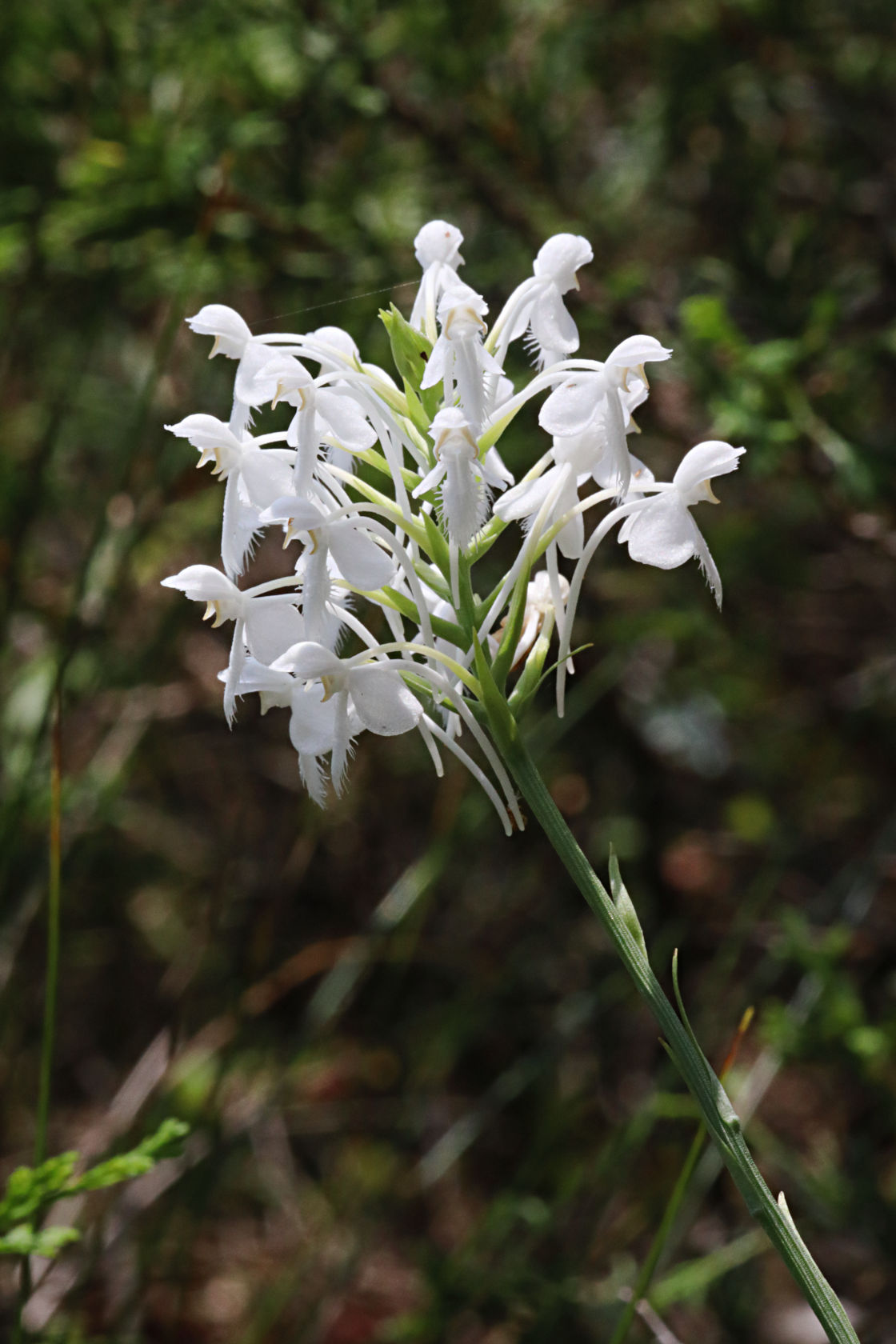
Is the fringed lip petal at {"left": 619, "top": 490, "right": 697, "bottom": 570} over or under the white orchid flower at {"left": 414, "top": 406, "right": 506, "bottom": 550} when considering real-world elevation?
under

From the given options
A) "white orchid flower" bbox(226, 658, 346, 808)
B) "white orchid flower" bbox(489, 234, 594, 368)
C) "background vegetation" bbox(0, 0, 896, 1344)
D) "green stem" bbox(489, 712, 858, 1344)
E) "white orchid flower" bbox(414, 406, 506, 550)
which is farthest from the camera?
"background vegetation" bbox(0, 0, 896, 1344)

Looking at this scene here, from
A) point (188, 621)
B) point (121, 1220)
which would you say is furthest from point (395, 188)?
point (121, 1220)

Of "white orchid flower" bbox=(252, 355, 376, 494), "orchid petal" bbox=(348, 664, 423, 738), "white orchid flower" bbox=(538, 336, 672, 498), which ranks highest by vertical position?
"white orchid flower" bbox=(252, 355, 376, 494)

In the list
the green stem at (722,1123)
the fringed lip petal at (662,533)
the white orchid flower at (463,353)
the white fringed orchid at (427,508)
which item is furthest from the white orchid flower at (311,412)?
the green stem at (722,1123)

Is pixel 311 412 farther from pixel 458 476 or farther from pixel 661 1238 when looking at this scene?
pixel 661 1238

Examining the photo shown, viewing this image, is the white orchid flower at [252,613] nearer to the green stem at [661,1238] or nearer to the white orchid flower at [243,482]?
the white orchid flower at [243,482]

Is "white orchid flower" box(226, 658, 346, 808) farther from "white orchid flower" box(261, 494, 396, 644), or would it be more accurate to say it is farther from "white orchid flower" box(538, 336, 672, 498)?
"white orchid flower" box(538, 336, 672, 498)

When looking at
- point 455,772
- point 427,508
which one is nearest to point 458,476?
point 427,508

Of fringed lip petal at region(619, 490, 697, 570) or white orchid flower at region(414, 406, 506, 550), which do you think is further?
fringed lip petal at region(619, 490, 697, 570)

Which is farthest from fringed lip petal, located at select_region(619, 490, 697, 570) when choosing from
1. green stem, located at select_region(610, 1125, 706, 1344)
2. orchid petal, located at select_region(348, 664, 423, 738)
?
green stem, located at select_region(610, 1125, 706, 1344)

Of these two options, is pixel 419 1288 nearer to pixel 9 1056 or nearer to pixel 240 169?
pixel 9 1056
